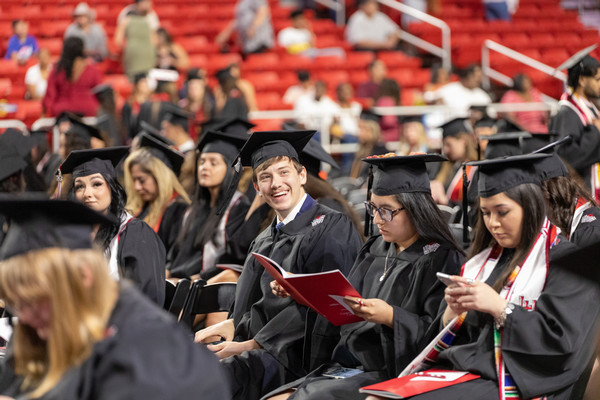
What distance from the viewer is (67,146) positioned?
813cm

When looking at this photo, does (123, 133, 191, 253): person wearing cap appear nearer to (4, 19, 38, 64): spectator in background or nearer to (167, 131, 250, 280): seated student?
(167, 131, 250, 280): seated student

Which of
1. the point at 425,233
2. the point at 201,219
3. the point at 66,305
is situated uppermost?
the point at 66,305

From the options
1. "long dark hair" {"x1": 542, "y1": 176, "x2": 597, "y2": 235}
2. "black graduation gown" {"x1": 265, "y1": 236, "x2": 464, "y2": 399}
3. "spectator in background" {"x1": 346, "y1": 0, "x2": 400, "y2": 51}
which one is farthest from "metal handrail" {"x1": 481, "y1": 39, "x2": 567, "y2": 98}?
"black graduation gown" {"x1": 265, "y1": 236, "x2": 464, "y2": 399}

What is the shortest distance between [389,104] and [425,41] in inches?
161

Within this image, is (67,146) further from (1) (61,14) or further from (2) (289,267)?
(1) (61,14)

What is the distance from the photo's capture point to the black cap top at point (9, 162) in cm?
654

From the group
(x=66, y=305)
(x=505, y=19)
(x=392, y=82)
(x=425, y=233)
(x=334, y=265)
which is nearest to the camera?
(x=66, y=305)

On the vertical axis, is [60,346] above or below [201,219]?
above

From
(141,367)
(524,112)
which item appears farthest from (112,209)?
(524,112)

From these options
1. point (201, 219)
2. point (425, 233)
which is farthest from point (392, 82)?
point (425, 233)

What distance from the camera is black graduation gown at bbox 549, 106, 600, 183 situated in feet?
20.2

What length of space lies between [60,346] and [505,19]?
1587 centimetres

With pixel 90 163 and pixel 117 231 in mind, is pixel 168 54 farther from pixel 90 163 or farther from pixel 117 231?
pixel 117 231

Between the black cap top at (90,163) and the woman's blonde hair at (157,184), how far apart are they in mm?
1469
